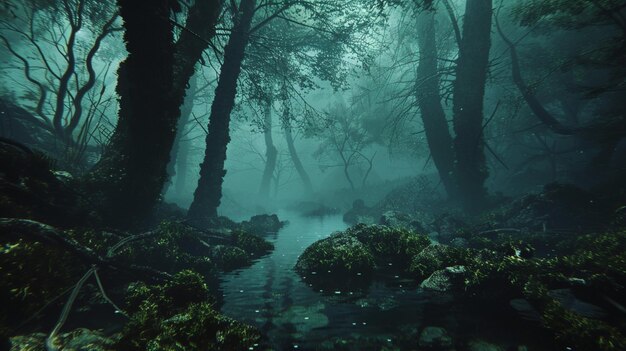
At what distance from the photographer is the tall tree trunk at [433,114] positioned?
63.9ft

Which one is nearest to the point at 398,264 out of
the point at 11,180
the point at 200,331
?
the point at 200,331

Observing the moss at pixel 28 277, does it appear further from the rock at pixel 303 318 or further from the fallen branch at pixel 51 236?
the rock at pixel 303 318

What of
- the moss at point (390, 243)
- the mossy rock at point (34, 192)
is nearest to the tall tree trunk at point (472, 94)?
the moss at point (390, 243)

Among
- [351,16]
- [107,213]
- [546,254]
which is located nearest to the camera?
[107,213]

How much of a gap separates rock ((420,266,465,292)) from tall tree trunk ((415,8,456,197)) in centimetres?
1446

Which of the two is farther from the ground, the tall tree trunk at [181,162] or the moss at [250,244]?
the tall tree trunk at [181,162]

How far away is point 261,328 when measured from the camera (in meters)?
4.46

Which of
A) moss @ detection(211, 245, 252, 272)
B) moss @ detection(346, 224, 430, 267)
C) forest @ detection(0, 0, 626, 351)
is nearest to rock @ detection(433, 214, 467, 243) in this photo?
forest @ detection(0, 0, 626, 351)

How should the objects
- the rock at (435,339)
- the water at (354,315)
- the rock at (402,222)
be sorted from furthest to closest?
1. the rock at (402,222)
2. the water at (354,315)
3. the rock at (435,339)

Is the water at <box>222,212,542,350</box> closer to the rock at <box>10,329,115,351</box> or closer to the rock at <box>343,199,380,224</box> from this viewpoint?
the rock at <box>10,329,115,351</box>

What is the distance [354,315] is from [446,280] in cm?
230

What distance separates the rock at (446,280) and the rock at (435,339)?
1.76 meters

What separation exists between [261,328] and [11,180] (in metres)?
6.17

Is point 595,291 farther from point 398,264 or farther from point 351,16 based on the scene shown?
point 351,16
